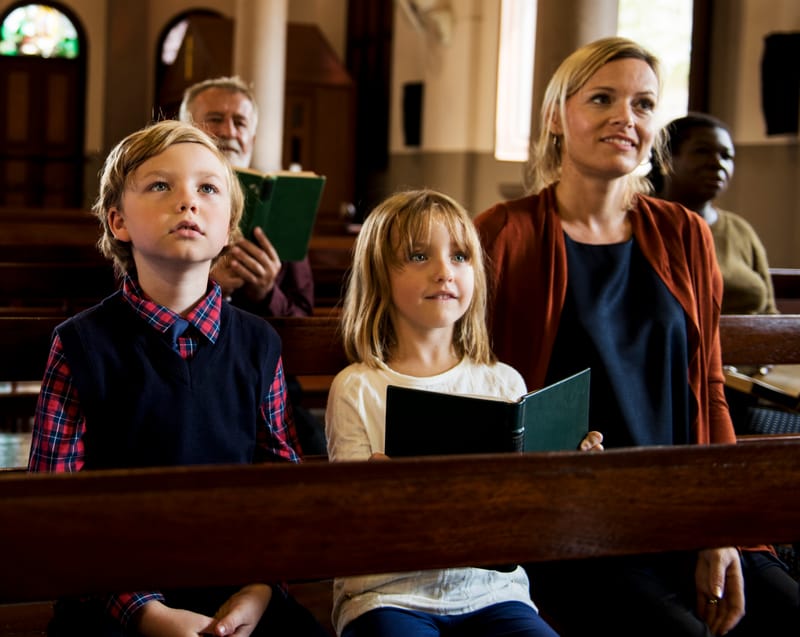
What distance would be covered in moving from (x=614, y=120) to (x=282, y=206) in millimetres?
935

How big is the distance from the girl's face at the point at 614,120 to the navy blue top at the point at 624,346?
0.57ft

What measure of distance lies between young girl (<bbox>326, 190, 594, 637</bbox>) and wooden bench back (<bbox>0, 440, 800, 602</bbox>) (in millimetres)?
628

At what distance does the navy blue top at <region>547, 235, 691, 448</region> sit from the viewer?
2.18m

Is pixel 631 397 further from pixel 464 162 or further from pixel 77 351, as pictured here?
pixel 464 162

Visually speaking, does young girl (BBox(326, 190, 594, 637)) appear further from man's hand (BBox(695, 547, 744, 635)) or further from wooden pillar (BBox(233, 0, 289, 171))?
wooden pillar (BBox(233, 0, 289, 171))

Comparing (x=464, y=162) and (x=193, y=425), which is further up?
(x=464, y=162)

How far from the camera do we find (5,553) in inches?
41.8

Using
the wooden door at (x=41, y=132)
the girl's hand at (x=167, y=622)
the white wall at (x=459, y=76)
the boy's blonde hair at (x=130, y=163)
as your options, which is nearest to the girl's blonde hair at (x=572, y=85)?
the boy's blonde hair at (x=130, y=163)

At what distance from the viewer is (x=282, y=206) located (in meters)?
2.79

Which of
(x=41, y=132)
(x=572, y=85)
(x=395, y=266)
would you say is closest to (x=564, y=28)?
(x=572, y=85)

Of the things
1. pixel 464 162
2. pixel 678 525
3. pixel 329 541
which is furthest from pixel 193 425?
pixel 464 162

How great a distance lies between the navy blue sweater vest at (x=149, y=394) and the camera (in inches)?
70.4

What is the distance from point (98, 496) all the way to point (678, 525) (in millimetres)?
675

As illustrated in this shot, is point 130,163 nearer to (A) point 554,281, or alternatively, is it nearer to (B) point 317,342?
(B) point 317,342
